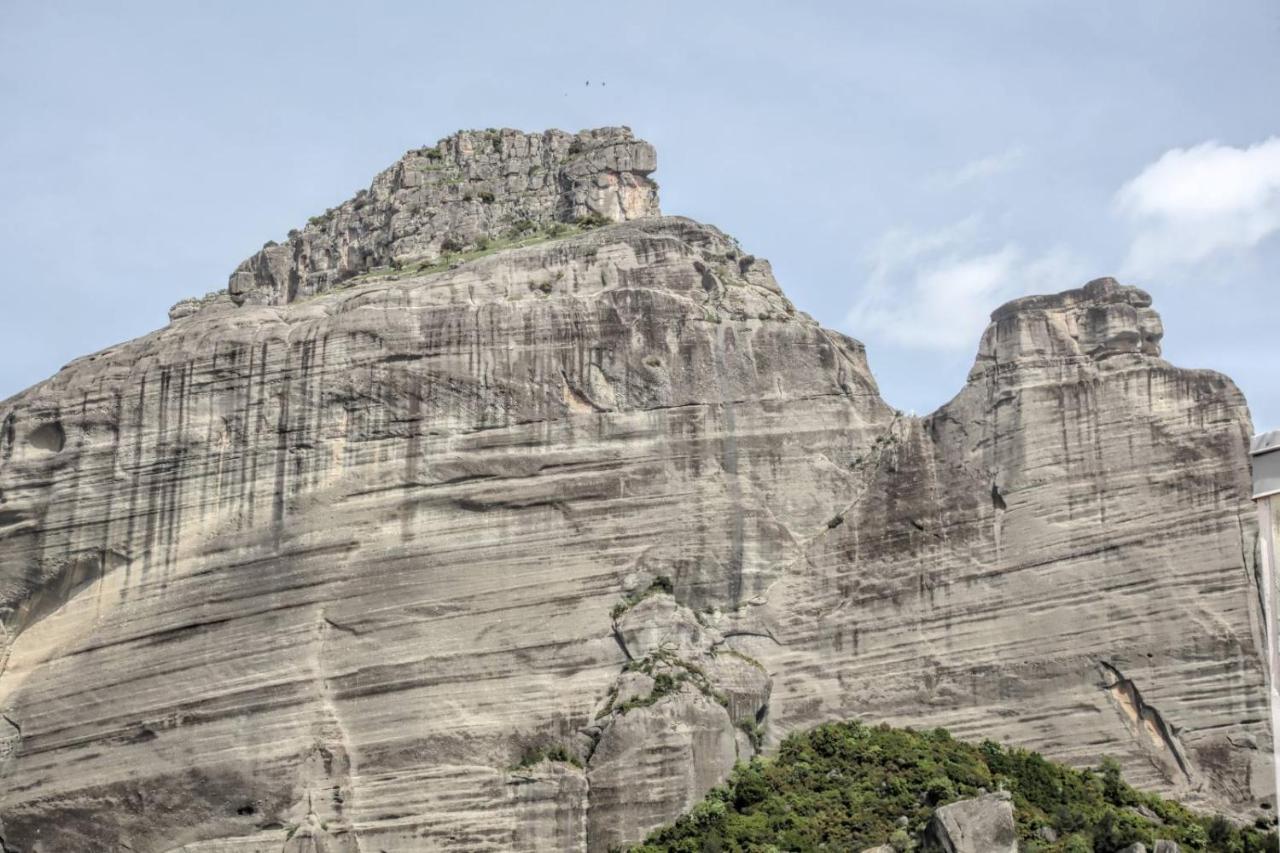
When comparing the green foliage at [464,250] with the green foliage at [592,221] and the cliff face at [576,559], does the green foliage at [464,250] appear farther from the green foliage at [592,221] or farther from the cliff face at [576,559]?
the cliff face at [576,559]

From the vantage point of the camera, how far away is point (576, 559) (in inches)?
2298

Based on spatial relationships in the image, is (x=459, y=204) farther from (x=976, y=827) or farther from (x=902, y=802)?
(x=976, y=827)

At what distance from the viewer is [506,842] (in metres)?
54.7

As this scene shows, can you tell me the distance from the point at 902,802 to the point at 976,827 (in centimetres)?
392

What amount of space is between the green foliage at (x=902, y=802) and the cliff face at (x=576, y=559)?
111cm

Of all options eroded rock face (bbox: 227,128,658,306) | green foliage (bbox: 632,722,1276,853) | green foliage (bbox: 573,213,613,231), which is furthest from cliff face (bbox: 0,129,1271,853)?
eroded rock face (bbox: 227,128,658,306)

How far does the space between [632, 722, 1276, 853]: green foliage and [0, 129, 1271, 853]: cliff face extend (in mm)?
1113

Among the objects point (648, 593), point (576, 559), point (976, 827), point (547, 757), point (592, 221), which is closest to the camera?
point (976, 827)

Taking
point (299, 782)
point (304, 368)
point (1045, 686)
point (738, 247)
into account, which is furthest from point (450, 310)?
point (1045, 686)

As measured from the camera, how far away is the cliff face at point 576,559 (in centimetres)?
5500

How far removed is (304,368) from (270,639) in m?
7.91

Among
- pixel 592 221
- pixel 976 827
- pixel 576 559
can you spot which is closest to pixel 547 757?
pixel 576 559

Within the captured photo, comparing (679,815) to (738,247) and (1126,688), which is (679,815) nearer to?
(1126,688)

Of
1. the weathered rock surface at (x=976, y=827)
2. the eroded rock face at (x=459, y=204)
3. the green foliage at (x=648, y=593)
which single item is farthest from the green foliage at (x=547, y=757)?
the eroded rock face at (x=459, y=204)
